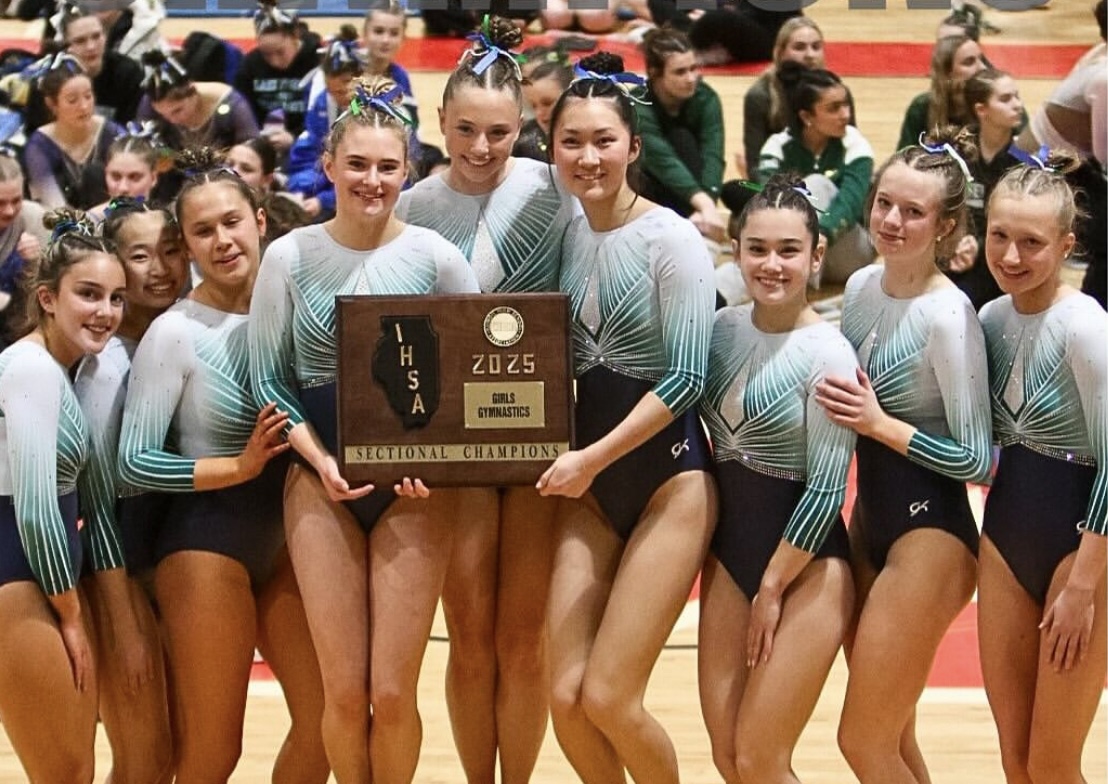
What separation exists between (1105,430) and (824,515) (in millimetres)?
566

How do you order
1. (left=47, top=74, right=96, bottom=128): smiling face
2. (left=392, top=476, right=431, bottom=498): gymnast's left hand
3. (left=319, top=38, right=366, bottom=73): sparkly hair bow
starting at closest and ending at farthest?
(left=392, top=476, right=431, bottom=498): gymnast's left hand
(left=47, top=74, right=96, bottom=128): smiling face
(left=319, top=38, right=366, bottom=73): sparkly hair bow

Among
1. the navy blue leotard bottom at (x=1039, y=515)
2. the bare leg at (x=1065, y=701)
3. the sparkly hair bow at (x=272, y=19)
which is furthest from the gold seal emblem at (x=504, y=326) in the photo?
the sparkly hair bow at (x=272, y=19)

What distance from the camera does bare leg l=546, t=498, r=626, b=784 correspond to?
3.55m

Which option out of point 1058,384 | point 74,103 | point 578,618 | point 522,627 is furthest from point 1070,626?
point 74,103

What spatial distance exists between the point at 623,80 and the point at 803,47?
12.0 ft

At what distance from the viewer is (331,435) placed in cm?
355

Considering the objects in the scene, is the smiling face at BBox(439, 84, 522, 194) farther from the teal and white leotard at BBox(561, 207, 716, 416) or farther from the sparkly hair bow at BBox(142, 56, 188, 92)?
the sparkly hair bow at BBox(142, 56, 188, 92)

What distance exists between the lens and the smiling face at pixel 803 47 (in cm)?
707

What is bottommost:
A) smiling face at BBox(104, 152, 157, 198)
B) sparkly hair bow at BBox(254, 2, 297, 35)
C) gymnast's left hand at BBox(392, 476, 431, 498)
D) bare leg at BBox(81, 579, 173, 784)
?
bare leg at BBox(81, 579, 173, 784)

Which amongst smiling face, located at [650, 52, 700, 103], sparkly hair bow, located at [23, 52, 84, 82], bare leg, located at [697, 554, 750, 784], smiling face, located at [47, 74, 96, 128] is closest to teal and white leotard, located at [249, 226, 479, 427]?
bare leg, located at [697, 554, 750, 784]

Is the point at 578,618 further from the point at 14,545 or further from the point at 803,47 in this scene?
the point at 803,47

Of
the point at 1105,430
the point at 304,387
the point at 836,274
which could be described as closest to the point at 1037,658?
the point at 1105,430

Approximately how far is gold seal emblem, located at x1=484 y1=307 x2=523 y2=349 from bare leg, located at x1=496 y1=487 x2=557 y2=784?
16.5 inches

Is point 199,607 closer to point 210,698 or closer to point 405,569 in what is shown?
point 210,698
